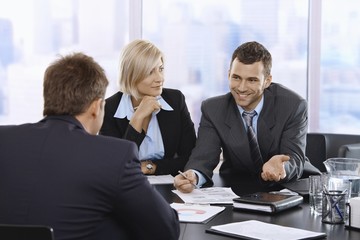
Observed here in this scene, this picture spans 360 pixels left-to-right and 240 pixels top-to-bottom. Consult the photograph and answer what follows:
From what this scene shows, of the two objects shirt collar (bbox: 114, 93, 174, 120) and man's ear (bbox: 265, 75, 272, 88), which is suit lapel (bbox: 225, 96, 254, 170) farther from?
shirt collar (bbox: 114, 93, 174, 120)

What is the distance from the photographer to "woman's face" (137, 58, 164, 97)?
341 centimetres

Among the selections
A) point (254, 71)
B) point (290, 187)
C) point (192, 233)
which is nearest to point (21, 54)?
point (254, 71)

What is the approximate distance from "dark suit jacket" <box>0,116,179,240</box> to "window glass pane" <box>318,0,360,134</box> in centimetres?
331

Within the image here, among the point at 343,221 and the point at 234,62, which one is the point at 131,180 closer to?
the point at 343,221

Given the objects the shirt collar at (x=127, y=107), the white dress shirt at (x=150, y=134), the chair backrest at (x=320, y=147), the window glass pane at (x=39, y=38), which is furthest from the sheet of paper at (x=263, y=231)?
the window glass pane at (x=39, y=38)

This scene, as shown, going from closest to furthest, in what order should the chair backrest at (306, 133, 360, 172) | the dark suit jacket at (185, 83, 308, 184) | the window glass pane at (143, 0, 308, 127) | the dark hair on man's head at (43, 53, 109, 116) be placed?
the dark hair on man's head at (43, 53, 109, 116) < the dark suit jacket at (185, 83, 308, 184) < the chair backrest at (306, 133, 360, 172) < the window glass pane at (143, 0, 308, 127)

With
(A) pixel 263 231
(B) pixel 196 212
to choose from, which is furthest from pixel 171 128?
(A) pixel 263 231

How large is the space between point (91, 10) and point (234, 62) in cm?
217

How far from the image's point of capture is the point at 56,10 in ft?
16.7

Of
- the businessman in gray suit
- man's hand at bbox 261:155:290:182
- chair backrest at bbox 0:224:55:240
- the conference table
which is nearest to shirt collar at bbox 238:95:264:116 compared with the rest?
the businessman in gray suit

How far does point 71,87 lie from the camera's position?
185 centimetres

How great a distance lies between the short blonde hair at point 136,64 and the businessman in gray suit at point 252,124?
416 millimetres

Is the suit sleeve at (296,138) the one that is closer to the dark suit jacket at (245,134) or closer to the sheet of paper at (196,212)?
the dark suit jacket at (245,134)

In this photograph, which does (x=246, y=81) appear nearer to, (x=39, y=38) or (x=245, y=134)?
(x=245, y=134)
